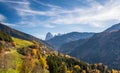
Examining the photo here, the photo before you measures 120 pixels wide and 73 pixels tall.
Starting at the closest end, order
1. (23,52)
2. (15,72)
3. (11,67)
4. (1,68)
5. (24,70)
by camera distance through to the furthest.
Answer: (24,70)
(1,68)
(15,72)
(11,67)
(23,52)

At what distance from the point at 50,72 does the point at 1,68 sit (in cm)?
6388

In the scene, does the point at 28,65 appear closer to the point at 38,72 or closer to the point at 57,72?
the point at 38,72

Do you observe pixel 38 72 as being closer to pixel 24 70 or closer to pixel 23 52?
pixel 24 70

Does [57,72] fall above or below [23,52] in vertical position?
below

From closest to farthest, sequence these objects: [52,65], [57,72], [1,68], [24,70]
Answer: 1. [24,70]
2. [1,68]
3. [57,72]
4. [52,65]

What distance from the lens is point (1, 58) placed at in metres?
99.4

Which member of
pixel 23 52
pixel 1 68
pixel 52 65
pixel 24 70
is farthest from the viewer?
pixel 23 52

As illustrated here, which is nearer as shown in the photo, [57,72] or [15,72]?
[15,72]

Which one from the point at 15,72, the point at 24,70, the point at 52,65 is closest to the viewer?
the point at 24,70

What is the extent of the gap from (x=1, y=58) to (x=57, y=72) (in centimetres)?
6547

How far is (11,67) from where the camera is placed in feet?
392

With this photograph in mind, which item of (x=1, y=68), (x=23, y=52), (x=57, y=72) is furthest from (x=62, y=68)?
(x=1, y=68)

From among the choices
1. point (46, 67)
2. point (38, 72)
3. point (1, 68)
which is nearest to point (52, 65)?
point (46, 67)

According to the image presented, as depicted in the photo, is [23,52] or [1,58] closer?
[1,58]
